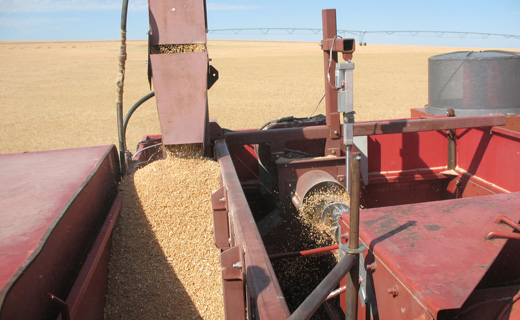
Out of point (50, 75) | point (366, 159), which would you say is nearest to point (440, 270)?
point (366, 159)

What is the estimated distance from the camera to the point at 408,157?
A: 4.86 m

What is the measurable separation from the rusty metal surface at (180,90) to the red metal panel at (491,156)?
268cm

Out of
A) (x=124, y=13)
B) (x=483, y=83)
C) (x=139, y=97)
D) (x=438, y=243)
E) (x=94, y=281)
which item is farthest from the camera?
(x=139, y=97)

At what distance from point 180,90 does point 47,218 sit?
1.47m

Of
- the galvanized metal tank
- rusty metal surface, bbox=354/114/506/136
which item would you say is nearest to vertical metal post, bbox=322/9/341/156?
rusty metal surface, bbox=354/114/506/136

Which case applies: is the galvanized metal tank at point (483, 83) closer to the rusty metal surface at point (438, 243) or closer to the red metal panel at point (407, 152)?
the red metal panel at point (407, 152)

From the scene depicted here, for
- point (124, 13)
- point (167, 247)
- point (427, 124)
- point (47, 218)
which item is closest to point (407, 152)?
point (427, 124)

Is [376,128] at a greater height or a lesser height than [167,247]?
greater

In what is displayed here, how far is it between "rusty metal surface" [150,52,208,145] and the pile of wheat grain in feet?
0.90

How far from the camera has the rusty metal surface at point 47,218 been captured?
1.62m

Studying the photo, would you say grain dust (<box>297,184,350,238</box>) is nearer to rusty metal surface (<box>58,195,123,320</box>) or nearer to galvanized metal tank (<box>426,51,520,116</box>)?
rusty metal surface (<box>58,195,123,320</box>)

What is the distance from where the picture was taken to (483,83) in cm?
473

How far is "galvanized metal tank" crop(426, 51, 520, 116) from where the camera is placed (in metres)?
4.67

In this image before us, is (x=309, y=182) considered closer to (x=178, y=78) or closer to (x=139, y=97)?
(x=178, y=78)
